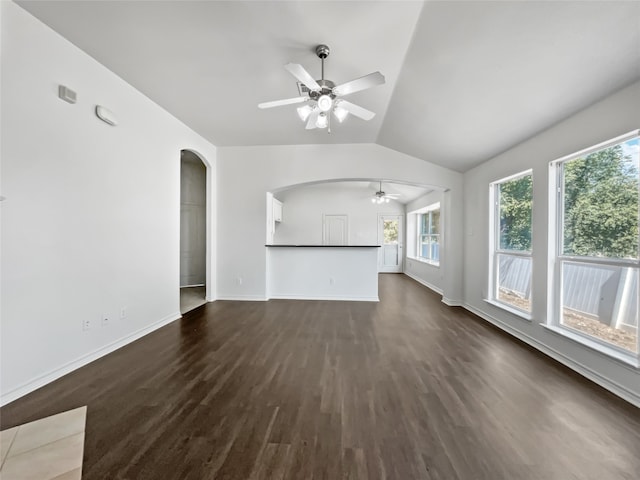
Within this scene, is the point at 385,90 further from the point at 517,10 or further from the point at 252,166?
the point at 252,166

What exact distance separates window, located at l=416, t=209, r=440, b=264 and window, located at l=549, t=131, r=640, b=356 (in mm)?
3821

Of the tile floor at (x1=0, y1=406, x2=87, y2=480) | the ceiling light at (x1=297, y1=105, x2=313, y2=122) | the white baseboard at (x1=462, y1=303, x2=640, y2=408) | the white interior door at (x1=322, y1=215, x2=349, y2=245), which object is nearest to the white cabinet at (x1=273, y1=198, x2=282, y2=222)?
the white interior door at (x1=322, y1=215, x2=349, y2=245)

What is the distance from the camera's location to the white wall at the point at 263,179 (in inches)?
197

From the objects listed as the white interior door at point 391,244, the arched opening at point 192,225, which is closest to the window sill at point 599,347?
the white interior door at point 391,244

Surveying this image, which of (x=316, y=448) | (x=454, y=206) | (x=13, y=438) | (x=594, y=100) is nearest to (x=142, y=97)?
(x=13, y=438)

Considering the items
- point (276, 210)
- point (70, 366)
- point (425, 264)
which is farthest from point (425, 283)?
point (70, 366)

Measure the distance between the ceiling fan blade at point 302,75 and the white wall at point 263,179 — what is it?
2.80 m

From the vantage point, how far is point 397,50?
2504 mm

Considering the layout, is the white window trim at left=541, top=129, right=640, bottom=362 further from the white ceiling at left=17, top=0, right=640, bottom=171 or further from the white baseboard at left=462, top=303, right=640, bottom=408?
the white ceiling at left=17, top=0, right=640, bottom=171

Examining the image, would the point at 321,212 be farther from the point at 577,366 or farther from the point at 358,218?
the point at 577,366

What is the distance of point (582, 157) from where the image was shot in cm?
260

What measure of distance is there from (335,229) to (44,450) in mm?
8033

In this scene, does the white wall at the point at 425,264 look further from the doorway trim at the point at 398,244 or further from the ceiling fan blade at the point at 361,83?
the ceiling fan blade at the point at 361,83

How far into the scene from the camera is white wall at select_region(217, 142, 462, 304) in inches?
197
